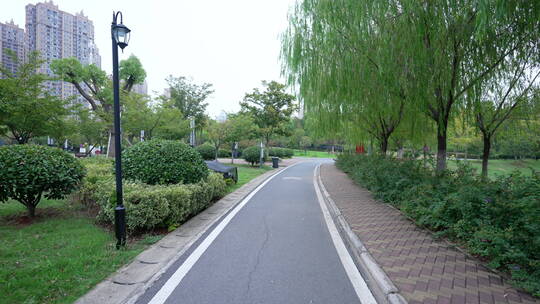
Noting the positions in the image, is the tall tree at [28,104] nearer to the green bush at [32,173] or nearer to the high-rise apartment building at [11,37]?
the high-rise apartment building at [11,37]

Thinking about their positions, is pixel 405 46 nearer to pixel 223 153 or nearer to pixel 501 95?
pixel 501 95

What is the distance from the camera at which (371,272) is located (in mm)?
3488

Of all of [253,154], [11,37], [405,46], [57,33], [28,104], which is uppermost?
[57,33]

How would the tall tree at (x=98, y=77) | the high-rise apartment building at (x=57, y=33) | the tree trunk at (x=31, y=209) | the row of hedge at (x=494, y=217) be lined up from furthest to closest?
1. the tall tree at (x=98, y=77)
2. the high-rise apartment building at (x=57, y=33)
3. the tree trunk at (x=31, y=209)
4. the row of hedge at (x=494, y=217)

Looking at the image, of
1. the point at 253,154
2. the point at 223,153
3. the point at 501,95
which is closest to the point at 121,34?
the point at 501,95

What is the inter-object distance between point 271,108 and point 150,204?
870 inches

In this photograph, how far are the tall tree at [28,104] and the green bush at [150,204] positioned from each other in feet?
14.0

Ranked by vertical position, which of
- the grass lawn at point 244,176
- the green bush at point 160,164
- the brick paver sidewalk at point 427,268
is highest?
the green bush at point 160,164

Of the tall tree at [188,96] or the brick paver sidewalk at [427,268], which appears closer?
the brick paver sidewalk at [427,268]

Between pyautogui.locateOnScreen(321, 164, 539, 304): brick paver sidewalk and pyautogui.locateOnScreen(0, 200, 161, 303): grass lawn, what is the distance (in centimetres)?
360

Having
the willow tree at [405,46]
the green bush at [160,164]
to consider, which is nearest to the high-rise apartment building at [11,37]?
the green bush at [160,164]

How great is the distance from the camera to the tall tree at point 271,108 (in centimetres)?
2656

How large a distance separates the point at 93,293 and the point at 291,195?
24.1 ft

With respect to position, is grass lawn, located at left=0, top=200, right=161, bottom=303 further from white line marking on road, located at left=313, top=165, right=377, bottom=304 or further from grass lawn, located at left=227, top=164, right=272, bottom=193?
grass lawn, located at left=227, top=164, right=272, bottom=193
